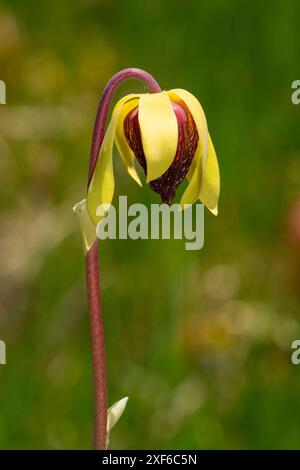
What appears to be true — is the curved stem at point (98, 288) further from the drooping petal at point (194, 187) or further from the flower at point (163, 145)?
the drooping petal at point (194, 187)

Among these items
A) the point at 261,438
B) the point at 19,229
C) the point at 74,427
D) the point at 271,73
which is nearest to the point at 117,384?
the point at 74,427

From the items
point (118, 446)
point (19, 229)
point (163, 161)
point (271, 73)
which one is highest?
point (271, 73)

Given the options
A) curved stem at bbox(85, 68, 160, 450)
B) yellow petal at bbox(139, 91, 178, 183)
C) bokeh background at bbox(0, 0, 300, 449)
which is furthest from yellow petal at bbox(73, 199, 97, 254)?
bokeh background at bbox(0, 0, 300, 449)

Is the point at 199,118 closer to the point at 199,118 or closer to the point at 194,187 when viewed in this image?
the point at 199,118

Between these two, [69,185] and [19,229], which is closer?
[19,229]

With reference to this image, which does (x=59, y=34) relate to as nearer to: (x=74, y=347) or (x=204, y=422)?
(x=74, y=347)

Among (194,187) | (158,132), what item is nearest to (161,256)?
(194,187)

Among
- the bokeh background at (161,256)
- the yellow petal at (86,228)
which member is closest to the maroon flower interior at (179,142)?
the yellow petal at (86,228)
